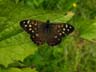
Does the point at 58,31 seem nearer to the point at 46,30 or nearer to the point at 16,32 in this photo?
the point at 46,30

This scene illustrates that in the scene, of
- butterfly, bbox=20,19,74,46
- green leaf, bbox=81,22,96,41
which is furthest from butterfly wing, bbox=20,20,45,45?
green leaf, bbox=81,22,96,41

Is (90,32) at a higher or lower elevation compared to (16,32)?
lower

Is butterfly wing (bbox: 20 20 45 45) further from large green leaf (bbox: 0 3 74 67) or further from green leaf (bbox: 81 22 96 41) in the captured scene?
green leaf (bbox: 81 22 96 41)

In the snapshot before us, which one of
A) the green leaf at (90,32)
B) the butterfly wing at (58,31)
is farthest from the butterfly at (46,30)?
the green leaf at (90,32)

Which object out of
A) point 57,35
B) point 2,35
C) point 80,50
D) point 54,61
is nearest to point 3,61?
point 2,35

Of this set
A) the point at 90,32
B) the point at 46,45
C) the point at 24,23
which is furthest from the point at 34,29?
the point at 90,32

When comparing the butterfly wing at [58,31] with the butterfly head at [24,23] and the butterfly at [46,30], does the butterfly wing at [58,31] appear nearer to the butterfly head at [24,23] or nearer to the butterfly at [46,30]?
the butterfly at [46,30]

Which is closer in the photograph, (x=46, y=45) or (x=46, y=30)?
(x=46, y=30)
